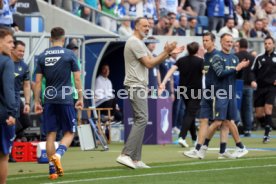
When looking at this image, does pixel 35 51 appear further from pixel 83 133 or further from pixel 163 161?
pixel 163 161

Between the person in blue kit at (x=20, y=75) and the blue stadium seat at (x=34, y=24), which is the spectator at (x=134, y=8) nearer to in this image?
the blue stadium seat at (x=34, y=24)

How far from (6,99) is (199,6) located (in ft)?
63.1

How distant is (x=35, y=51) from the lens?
2098 cm

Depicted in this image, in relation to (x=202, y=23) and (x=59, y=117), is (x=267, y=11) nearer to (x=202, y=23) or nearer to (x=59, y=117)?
(x=202, y=23)

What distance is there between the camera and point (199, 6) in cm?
3056

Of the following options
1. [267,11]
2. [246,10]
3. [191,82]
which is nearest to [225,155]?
[191,82]

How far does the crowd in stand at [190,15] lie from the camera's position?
2686 cm

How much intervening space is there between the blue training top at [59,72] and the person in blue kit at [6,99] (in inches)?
105

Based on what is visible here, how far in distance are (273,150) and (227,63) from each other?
2700 mm

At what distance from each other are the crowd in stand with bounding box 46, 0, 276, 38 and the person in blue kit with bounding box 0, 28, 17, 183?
46.9 ft

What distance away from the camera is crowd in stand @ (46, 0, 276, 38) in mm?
26859

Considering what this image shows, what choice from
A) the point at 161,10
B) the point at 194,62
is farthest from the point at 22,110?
the point at 161,10

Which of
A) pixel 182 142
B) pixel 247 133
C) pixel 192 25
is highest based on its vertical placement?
pixel 192 25

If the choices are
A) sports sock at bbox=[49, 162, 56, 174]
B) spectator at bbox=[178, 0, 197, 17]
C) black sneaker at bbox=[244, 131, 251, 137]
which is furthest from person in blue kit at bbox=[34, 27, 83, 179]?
spectator at bbox=[178, 0, 197, 17]
